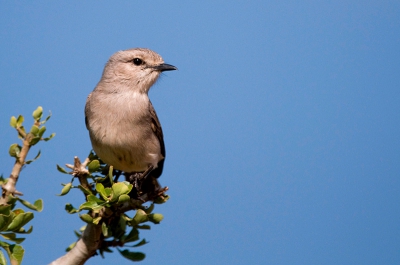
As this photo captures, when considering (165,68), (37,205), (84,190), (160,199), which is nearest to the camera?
(37,205)

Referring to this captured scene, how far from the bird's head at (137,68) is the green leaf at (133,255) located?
2225 millimetres

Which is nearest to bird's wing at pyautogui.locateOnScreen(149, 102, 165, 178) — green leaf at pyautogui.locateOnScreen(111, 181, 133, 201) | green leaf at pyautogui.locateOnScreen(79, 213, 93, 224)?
green leaf at pyautogui.locateOnScreen(79, 213, 93, 224)

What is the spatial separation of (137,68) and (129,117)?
28.1 inches

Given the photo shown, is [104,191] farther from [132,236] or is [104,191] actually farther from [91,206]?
[132,236]

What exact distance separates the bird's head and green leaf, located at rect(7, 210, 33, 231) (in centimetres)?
281

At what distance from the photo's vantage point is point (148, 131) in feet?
17.9

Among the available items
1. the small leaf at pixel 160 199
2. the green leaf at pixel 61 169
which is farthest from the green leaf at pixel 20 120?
the small leaf at pixel 160 199

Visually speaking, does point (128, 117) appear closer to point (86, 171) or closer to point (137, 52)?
point (137, 52)

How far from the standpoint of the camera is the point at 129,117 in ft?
17.1

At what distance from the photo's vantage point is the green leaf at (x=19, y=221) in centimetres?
289

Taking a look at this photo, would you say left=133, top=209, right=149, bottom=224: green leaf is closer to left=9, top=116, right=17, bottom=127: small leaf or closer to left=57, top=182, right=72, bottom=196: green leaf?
left=57, top=182, right=72, bottom=196: green leaf

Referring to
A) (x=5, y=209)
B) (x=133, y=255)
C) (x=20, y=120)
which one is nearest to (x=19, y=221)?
(x=5, y=209)

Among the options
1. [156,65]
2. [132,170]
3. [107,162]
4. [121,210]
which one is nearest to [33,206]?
[121,210]

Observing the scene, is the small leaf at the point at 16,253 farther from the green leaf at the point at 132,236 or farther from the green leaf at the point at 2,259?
the green leaf at the point at 132,236
